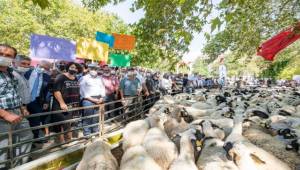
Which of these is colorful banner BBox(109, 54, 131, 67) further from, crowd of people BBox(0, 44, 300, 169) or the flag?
the flag

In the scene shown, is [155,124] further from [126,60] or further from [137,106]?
[126,60]

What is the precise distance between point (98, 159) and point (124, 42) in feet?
Result: 24.8

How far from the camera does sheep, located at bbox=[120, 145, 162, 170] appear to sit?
420 cm

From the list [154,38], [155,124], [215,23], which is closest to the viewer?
[215,23]

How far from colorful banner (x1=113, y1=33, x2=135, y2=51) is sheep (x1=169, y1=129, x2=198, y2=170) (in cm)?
611

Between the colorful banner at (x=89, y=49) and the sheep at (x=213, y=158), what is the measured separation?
21.2ft

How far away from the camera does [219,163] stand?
4.38 meters

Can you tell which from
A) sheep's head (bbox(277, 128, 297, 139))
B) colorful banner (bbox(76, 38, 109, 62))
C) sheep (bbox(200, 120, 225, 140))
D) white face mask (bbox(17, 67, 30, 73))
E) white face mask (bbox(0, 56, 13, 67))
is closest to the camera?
white face mask (bbox(0, 56, 13, 67))

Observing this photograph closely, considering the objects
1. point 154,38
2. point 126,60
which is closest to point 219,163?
point 154,38

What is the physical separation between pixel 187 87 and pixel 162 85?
4714mm

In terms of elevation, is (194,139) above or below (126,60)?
below

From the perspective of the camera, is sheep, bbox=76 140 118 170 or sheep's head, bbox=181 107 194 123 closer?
sheep, bbox=76 140 118 170

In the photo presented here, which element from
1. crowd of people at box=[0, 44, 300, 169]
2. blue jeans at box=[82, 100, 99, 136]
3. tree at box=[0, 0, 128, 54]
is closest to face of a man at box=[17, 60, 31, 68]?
crowd of people at box=[0, 44, 300, 169]

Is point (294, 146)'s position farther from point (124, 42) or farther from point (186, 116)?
point (124, 42)
